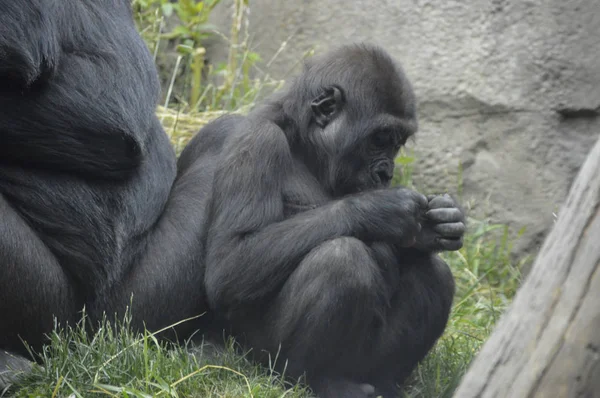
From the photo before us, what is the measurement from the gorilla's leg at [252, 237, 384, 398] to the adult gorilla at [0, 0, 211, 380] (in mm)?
581

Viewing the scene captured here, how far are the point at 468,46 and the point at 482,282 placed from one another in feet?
4.60

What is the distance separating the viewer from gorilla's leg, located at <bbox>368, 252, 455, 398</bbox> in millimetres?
3630

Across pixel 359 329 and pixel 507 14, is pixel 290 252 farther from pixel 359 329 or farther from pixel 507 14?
pixel 507 14

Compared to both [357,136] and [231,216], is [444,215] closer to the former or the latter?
[357,136]

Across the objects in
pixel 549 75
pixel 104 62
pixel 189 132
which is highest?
pixel 104 62

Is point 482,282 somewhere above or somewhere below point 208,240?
below

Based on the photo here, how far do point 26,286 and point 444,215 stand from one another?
1.53 m

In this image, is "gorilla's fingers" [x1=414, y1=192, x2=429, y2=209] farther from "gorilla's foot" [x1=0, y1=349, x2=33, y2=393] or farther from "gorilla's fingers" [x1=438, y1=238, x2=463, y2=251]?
"gorilla's foot" [x1=0, y1=349, x2=33, y2=393]

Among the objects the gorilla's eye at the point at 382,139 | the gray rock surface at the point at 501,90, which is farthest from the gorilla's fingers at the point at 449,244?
the gray rock surface at the point at 501,90

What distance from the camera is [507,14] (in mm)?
5488

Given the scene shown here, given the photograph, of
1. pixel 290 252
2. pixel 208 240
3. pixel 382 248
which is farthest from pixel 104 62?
pixel 382 248

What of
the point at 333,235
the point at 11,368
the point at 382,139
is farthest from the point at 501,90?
the point at 11,368

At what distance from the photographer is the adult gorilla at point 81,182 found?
337 centimetres

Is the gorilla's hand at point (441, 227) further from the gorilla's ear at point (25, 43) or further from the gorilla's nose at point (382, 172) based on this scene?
the gorilla's ear at point (25, 43)
